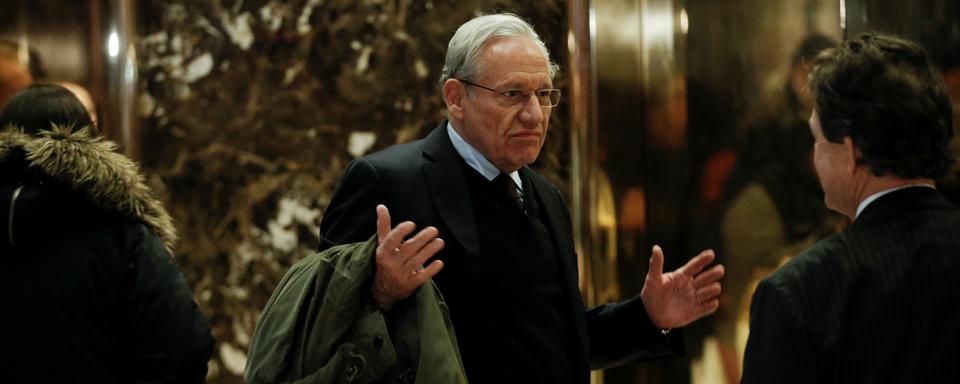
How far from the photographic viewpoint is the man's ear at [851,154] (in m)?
1.71

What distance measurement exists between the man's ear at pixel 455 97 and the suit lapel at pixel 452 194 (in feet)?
0.28

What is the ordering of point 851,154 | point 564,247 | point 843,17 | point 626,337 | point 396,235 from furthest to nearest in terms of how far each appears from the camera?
point 843,17
point 626,337
point 564,247
point 396,235
point 851,154

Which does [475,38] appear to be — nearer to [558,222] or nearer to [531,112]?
[531,112]

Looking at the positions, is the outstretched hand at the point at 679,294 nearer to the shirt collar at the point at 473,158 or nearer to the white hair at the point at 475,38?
the shirt collar at the point at 473,158

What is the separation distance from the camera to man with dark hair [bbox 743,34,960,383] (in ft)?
5.26

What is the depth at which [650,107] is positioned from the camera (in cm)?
411

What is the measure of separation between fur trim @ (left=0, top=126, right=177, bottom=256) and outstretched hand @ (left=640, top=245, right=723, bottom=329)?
4.30 feet

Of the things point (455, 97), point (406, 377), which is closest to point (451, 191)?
point (455, 97)

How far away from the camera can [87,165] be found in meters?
2.52

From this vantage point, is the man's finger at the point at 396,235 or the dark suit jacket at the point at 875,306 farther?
the man's finger at the point at 396,235

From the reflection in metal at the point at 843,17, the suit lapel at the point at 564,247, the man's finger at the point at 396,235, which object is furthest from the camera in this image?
the reflection in metal at the point at 843,17

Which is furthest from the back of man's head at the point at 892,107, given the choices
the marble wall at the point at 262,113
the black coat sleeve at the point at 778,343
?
the marble wall at the point at 262,113

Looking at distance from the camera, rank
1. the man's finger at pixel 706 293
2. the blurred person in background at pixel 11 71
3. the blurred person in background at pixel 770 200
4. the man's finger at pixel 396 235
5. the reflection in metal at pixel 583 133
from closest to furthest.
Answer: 1. the man's finger at pixel 396 235
2. the man's finger at pixel 706 293
3. the blurred person in background at pixel 770 200
4. the reflection in metal at pixel 583 133
5. the blurred person in background at pixel 11 71

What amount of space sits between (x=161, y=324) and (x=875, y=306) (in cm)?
170
